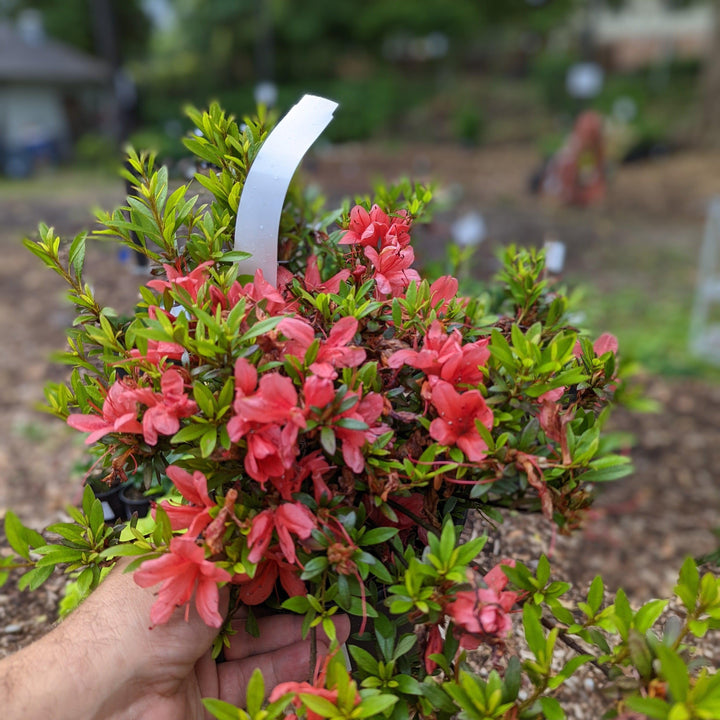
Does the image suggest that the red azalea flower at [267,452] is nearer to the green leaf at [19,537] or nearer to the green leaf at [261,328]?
the green leaf at [261,328]

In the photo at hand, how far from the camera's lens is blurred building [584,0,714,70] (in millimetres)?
28780

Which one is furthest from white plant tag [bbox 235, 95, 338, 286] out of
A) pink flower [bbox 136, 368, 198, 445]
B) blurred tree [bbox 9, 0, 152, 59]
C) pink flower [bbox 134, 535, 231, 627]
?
blurred tree [bbox 9, 0, 152, 59]

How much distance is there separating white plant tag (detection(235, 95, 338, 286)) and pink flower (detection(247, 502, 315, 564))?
0.41 metres

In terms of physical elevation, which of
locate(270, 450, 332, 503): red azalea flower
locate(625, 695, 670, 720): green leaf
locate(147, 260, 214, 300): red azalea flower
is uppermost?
locate(147, 260, 214, 300): red azalea flower

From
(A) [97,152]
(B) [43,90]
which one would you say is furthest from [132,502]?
(B) [43,90]

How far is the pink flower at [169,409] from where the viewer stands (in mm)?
895

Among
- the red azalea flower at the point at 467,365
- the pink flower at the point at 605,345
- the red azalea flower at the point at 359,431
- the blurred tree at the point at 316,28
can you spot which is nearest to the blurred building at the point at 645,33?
the blurred tree at the point at 316,28

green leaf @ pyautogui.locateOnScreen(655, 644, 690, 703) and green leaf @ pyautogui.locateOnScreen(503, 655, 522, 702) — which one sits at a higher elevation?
green leaf @ pyautogui.locateOnScreen(655, 644, 690, 703)

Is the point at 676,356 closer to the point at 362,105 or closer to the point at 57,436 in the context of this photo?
the point at 57,436

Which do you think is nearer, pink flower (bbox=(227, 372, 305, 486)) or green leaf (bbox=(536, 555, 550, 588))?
pink flower (bbox=(227, 372, 305, 486))

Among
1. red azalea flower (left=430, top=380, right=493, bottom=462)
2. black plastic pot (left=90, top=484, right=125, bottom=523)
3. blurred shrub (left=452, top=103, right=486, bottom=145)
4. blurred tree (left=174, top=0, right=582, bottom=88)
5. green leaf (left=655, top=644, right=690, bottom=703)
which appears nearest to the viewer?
green leaf (left=655, top=644, right=690, bottom=703)

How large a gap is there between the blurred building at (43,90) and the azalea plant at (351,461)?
17.6 m

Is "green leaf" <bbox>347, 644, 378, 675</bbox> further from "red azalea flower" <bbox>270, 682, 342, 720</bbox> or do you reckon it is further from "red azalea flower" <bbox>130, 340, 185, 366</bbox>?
"red azalea flower" <bbox>130, 340, 185, 366</bbox>

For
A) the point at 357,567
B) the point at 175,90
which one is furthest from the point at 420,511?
the point at 175,90
